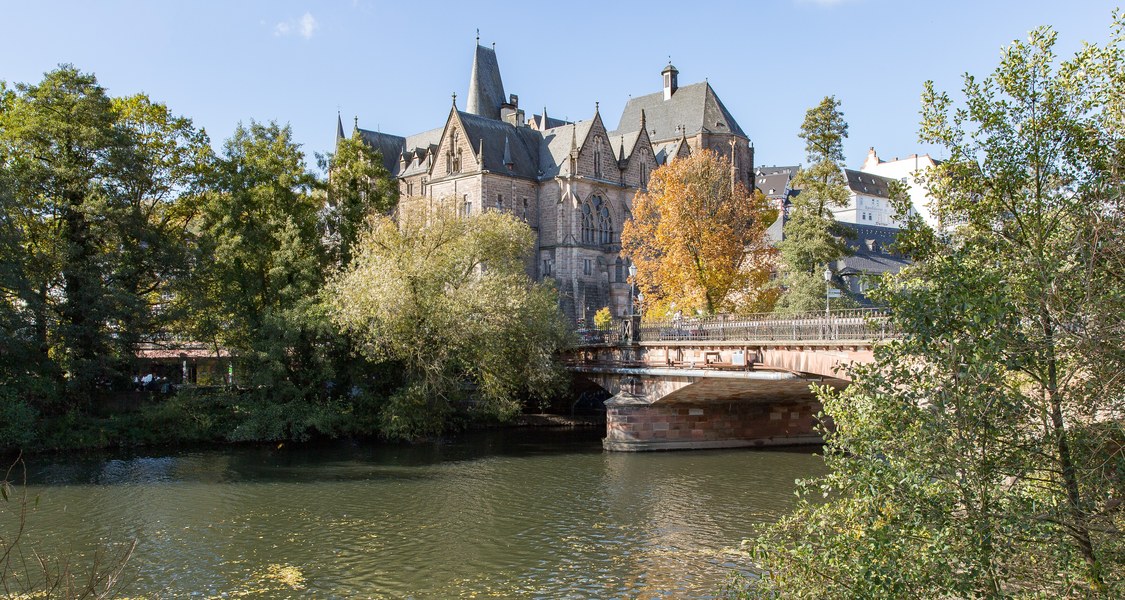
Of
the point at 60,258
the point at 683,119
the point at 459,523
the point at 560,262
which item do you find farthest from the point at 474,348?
the point at 683,119

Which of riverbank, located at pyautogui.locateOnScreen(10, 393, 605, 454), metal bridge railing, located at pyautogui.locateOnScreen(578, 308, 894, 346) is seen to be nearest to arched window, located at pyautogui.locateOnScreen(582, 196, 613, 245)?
metal bridge railing, located at pyautogui.locateOnScreen(578, 308, 894, 346)

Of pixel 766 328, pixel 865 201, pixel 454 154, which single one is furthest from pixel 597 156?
pixel 865 201

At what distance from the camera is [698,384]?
2953cm

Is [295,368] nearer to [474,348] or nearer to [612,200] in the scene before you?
[474,348]

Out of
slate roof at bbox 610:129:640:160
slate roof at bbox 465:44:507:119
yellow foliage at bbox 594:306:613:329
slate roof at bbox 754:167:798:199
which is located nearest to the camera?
yellow foliage at bbox 594:306:613:329

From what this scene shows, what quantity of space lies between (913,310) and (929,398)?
2.70 ft

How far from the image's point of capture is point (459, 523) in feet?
66.5

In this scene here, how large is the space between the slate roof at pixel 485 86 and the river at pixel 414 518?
158ft

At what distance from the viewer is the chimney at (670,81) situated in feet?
244

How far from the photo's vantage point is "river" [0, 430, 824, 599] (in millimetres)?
15891

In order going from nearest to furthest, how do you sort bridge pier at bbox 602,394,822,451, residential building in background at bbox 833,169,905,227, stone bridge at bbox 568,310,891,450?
stone bridge at bbox 568,310,891,450 < bridge pier at bbox 602,394,822,451 < residential building in background at bbox 833,169,905,227

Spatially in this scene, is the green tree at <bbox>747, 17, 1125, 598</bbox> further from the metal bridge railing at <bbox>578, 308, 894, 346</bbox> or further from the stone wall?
the stone wall

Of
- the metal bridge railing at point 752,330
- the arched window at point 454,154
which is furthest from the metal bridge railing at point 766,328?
the arched window at point 454,154

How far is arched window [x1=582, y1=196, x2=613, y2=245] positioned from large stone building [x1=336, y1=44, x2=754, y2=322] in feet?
0.23
